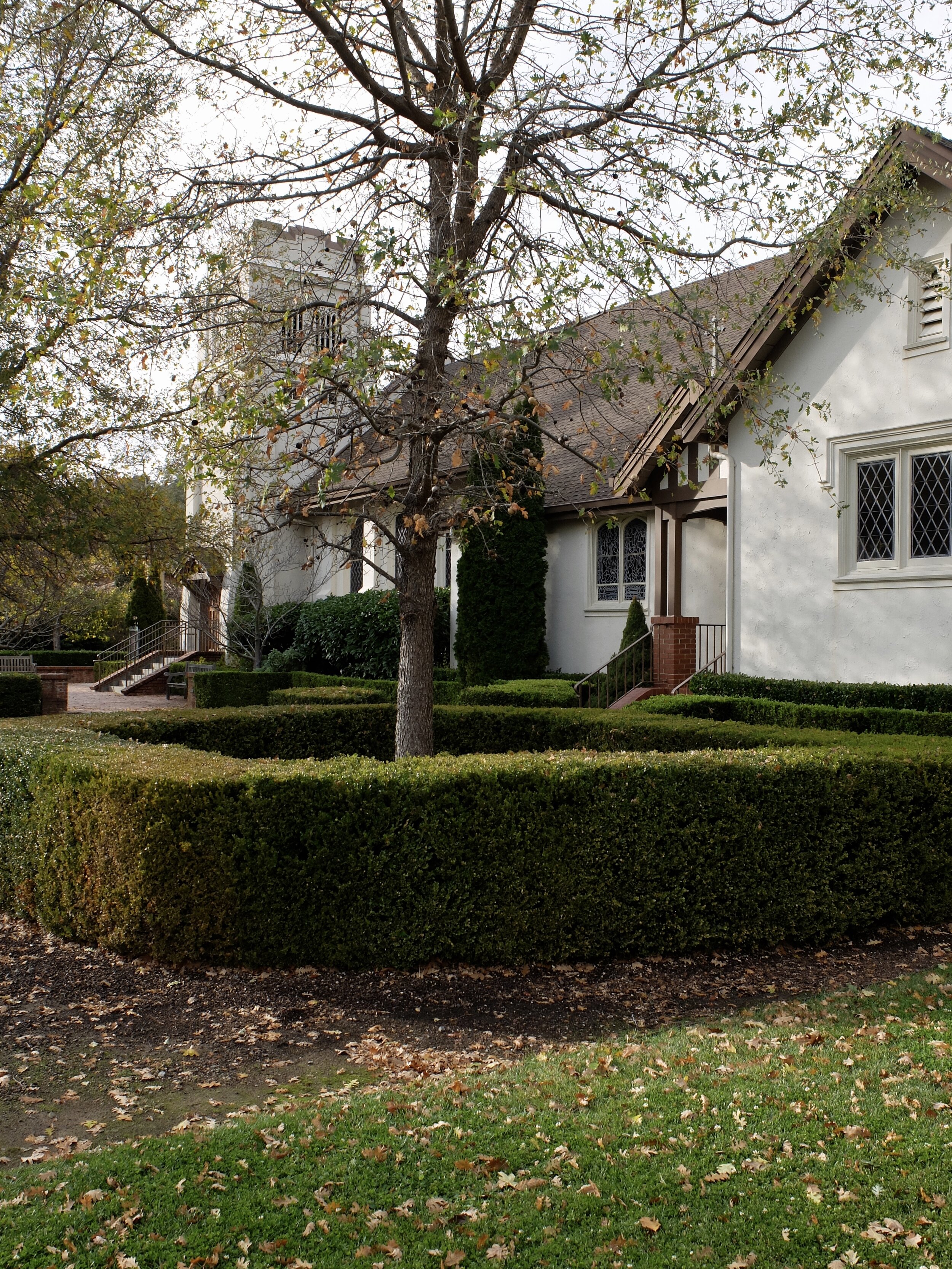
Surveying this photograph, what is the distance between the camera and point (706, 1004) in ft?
19.4

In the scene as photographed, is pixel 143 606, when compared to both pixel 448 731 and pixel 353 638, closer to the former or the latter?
pixel 353 638

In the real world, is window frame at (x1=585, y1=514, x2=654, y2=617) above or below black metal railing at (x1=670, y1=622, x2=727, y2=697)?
above

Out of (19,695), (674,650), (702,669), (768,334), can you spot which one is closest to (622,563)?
(674,650)

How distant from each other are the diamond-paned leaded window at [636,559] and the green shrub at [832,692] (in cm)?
444

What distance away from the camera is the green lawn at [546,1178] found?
3.21 metres

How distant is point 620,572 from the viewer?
18.9 meters

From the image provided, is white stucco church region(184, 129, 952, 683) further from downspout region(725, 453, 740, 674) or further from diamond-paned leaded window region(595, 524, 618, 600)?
diamond-paned leaded window region(595, 524, 618, 600)

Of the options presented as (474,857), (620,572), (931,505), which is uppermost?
(931,505)

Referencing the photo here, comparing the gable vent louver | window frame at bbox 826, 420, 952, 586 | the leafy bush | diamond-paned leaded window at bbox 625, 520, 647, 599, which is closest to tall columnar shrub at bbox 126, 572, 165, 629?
the leafy bush

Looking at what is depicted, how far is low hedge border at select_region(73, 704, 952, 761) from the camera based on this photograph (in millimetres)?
9359

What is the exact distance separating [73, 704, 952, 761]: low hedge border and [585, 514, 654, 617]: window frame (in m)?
7.05

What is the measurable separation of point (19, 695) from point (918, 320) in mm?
17212

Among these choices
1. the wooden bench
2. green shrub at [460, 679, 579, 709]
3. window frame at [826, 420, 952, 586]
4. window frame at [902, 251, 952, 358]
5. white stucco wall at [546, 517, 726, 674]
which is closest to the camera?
window frame at [902, 251, 952, 358]

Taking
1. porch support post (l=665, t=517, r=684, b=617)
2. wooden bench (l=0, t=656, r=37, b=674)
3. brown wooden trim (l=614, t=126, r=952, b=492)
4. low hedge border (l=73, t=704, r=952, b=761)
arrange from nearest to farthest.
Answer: brown wooden trim (l=614, t=126, r=952, b=492) → low hedge border (l=73, t=704, r=952, b=761) → porch support post (l=665, t=517, r=684, b=617) → wooden bench (l=0, t=656, r=37, b=674)
